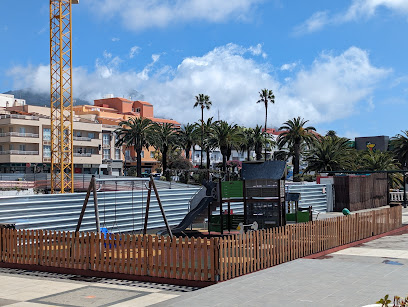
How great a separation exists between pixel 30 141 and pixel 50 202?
6190 centimetres

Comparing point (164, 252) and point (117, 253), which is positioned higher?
point (164, 252)

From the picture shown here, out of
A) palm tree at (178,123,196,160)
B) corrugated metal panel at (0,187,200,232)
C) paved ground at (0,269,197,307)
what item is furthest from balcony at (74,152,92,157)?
paved ground at (0,269,197,307)

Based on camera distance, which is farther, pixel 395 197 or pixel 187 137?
pixel 187 137

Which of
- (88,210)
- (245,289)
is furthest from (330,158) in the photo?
(245,289)

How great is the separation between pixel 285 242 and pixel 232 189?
343 inches

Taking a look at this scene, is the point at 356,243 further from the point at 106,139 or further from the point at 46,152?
the point at 106,139

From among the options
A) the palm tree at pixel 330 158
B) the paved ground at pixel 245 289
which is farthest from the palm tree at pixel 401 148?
the paved ground at pixel 245 289

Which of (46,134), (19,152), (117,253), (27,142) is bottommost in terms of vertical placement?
(117,253)

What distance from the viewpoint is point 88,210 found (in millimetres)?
22266

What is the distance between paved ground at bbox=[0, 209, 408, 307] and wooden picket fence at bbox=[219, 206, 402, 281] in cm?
44

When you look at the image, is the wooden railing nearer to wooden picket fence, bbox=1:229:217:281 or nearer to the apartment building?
wooden picket fence, bbox=1:229:217:281

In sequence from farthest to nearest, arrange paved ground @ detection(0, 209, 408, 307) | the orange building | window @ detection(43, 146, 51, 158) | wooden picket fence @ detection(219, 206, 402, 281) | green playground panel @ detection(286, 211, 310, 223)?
1. the orange building
2. window @ detection(43, 146, 51, 158)
3. green playground panel @ detection(286, 211, 310, 223)
4. wooden picket fence @ detection(219, 206, 402, 281)
5. paved ground @ detection(0, 209, 408, 307)

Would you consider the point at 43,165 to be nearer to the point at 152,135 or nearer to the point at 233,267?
the point at 152,135

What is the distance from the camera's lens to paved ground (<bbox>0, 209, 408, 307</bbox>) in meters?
10.8
